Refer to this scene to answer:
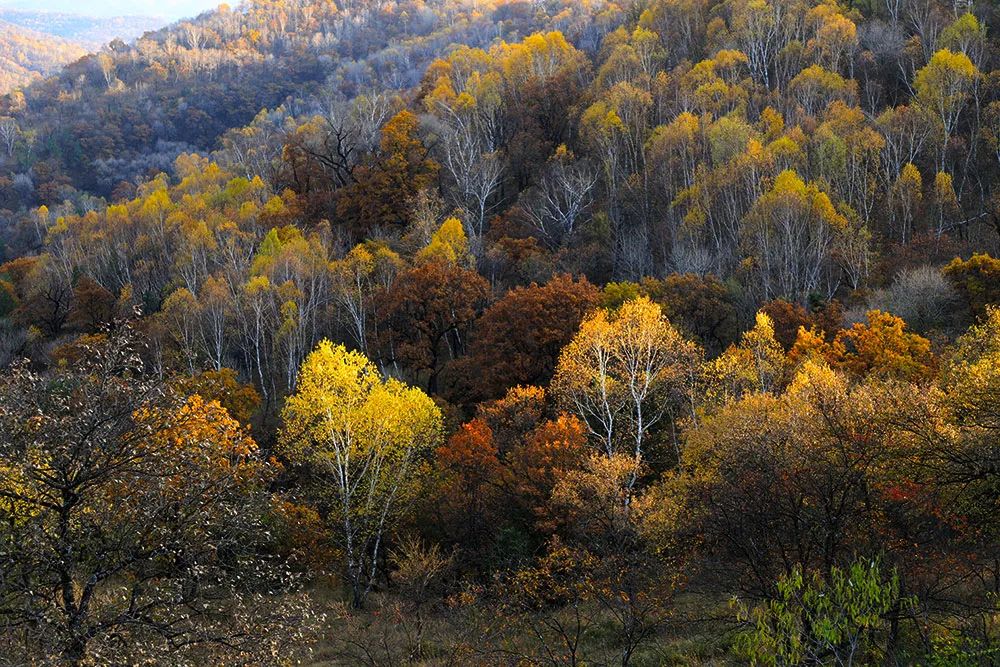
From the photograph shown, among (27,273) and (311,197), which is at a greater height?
(311,197)

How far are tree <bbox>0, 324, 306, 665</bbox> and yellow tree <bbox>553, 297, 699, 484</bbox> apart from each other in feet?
62.6

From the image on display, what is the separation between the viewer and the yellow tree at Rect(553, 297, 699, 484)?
29922 mm

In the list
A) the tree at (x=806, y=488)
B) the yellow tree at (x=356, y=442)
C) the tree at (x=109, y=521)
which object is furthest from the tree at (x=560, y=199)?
the tree at (x=109, y=521)

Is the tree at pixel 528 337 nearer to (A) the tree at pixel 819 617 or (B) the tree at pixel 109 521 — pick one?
(B) the tree at pixel 109 521

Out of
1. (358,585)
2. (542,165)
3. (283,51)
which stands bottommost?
(358,585)

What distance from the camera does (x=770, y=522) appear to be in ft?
50.7

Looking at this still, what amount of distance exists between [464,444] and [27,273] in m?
67.6

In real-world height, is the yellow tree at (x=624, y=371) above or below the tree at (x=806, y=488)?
below

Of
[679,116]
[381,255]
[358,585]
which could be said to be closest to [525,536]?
[358,585]

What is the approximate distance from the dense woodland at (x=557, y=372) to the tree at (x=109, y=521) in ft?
0.29

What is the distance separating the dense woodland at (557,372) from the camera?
1208 centimetres

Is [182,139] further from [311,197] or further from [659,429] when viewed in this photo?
[659,429]

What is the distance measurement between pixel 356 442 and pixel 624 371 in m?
11.9

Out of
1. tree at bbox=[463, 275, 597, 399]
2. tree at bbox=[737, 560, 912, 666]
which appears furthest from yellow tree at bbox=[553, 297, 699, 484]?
tree at bbox=[737, 560, 912, 666]
